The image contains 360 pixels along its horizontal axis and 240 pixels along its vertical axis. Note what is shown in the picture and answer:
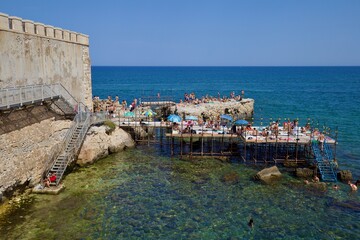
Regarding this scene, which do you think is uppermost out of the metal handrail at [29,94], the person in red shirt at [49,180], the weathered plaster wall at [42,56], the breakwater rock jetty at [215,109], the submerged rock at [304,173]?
the weathered plaster wall at [42,56]

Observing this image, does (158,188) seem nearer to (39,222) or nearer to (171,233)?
(171,233)

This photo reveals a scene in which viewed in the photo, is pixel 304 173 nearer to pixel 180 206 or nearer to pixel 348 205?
pixel 348 205

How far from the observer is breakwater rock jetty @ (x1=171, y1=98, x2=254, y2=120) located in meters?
41.0

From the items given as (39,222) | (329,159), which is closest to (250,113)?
(329,159)

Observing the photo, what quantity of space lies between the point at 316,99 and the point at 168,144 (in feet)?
174

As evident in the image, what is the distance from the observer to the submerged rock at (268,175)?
22441 millimetres

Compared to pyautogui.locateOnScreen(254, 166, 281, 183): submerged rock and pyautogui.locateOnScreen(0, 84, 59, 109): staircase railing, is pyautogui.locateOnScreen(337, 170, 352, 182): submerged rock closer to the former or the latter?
pyautogui.locateOnScreen(254, 166, 281, 183): submerged rock

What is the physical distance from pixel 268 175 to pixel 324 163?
16.3 feet

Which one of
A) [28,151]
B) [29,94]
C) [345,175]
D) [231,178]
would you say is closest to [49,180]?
[28,151]

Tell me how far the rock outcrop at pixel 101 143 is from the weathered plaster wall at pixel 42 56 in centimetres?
363

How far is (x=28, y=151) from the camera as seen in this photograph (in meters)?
19.2

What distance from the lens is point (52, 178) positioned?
800 inches

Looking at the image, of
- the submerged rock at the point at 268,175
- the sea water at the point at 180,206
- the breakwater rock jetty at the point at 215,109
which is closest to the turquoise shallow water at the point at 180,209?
the sea water at the point at 180,206

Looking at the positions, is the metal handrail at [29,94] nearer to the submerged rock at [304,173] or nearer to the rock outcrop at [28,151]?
the rock outcrop at [28,151]
